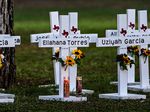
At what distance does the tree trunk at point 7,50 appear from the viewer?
698 inches

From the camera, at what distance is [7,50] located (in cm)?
1795

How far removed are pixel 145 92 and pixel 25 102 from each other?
9.08 ft

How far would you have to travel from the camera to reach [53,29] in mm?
17375

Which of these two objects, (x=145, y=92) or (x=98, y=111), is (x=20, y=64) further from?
(x=98, y=111)

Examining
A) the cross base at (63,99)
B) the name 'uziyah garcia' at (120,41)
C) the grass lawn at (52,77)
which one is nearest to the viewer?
the grass lawn at (52,77)

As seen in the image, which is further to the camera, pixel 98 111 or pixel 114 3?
pixel 114 3

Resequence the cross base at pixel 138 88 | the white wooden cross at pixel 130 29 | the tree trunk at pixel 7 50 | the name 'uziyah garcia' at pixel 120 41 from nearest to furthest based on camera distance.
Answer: the name 'uziyah garcia' at pixel 120 41 → the white wooden cross at pixel 130 29 → the cross base at pixel 138 88 → the tree trunk at pixel 7 50

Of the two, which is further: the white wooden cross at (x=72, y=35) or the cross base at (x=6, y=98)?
the white wooden cross at (x=72, y=35)

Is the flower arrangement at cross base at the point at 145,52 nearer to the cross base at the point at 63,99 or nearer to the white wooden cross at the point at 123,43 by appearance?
the white wooden cross at the point at 123,43

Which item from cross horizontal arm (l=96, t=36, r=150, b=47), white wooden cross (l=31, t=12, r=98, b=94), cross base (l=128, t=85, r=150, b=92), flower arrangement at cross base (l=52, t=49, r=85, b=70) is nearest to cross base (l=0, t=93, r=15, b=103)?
flower arrangement at cross base (l=52, t=49, r=85, b=70)

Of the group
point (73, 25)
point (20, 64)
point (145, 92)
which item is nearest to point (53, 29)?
point (73, 25)

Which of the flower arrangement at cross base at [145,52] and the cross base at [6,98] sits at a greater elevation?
the flower arrangement at cross base at [145,52]

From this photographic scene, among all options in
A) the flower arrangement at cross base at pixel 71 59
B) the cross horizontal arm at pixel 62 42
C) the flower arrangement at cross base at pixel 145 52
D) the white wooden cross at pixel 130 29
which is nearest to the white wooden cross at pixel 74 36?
the cross horizontal arm at pixel 62 42

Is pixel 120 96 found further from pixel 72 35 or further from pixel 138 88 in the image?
pixel 138 88
